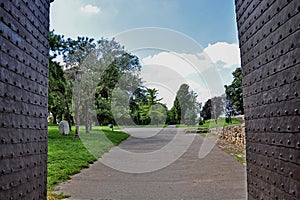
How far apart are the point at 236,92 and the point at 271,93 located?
25.9m

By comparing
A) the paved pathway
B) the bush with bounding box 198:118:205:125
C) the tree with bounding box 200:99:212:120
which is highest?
the tree with bounding box 200:99:212:120

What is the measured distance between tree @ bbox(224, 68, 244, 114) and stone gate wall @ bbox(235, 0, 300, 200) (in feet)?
80.5

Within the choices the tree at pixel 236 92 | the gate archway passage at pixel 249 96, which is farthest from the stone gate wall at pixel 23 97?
the tree at pixel 236 92

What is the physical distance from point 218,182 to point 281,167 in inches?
→ 135

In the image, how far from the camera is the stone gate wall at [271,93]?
2121mm

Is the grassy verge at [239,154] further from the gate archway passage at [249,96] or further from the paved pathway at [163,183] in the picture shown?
the gate archway passage at [249,96]

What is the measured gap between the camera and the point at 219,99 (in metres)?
31.2

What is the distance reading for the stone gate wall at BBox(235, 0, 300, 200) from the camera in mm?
2121

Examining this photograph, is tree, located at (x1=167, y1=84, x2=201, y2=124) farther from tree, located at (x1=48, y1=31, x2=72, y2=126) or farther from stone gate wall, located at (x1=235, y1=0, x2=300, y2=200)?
stone gate wall, located at (x1=235, y1=0, x2=300, y2=200)

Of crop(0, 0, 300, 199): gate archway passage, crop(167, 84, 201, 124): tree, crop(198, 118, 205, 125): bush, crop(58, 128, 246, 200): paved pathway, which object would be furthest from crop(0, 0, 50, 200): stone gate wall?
crop(167, 84, 201, 124): tree

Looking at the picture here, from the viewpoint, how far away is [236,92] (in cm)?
2744

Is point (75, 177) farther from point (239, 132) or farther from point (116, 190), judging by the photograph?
point (239, 132)

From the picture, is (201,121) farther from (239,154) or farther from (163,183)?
(163,183)

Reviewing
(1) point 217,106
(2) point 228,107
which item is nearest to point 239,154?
(2) point 228,107
